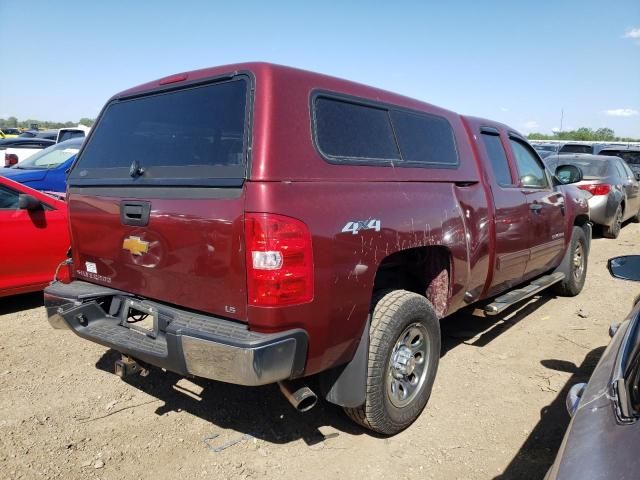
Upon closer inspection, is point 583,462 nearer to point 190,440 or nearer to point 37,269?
point 190,440

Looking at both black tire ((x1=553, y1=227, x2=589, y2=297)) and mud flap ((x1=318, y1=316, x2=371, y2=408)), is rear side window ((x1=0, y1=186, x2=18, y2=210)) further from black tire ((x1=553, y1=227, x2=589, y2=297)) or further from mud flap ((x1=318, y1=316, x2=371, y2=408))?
black tire ((x1=553, y1=227, x2=589, y2=297))

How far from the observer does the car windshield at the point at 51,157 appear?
841 cm

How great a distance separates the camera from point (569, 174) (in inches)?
223

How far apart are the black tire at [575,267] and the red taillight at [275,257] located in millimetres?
4375

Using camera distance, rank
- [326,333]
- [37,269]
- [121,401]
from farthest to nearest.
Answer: [37,269] → [121,401] → [326,333]

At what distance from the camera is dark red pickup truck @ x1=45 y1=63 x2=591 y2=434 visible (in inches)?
91.2

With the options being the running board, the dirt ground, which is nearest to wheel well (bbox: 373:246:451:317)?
the running board

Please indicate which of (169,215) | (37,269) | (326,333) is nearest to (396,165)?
(326,333)

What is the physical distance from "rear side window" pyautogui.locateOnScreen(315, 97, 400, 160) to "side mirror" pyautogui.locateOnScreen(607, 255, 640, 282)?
135 cm

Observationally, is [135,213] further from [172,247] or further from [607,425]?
[607,425]

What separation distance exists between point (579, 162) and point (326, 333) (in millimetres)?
9453

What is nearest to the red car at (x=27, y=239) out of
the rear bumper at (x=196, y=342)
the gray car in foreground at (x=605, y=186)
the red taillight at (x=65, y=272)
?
the red taillight at (x=65, y=272)

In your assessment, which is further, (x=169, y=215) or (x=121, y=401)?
(x=121, y=401)

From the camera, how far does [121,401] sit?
3457 mm
